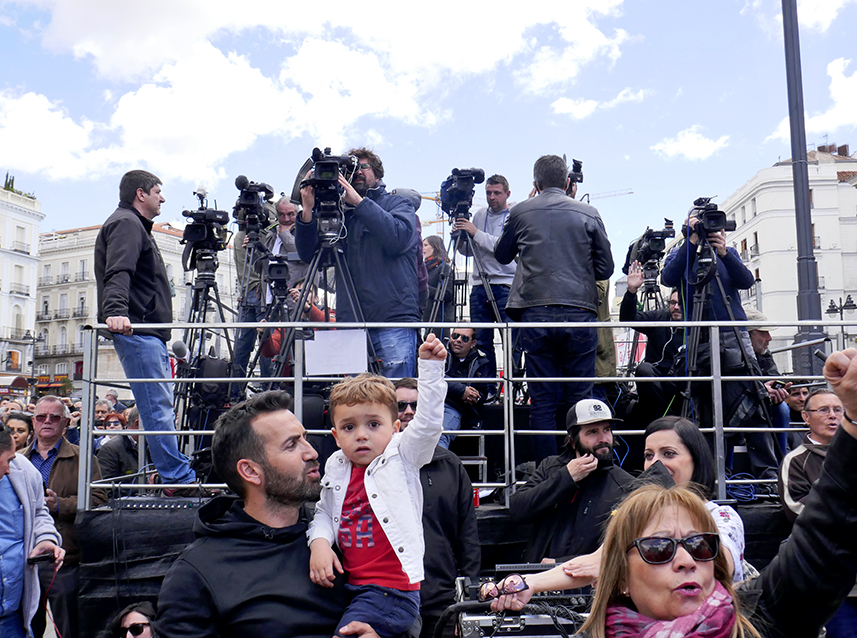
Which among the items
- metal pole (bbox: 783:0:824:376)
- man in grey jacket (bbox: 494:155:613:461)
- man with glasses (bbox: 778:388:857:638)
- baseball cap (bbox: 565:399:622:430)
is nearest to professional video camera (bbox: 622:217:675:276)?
metal pole (bbox: 783:0:824:376)

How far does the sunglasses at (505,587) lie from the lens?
2279 mm

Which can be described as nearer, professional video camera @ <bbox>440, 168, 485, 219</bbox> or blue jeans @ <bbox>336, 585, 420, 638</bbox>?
blue jeans @ <bbox>336, 585, 420, 638</bbox>

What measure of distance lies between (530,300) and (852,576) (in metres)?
3.72

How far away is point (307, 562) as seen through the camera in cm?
272

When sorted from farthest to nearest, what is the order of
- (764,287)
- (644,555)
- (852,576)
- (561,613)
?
(764,287), (561,613), (644,555), (852,576)

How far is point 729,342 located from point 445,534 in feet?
9.63

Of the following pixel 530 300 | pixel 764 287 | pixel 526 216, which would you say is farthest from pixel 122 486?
pixel 764 287

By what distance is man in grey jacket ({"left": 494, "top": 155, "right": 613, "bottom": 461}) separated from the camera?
516cm

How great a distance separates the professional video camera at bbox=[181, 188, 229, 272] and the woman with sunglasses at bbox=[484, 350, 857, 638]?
5001 millimetres

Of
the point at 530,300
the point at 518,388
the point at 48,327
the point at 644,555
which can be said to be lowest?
the point at 644,555

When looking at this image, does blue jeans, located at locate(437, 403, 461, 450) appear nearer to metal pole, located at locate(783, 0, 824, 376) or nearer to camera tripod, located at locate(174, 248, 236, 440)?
camera tripod, located at locate(174, 248, 236, 440)

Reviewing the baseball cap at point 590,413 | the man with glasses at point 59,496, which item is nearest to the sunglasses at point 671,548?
the baseball cap at point 590,413

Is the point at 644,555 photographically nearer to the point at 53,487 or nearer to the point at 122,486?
the point at 122,486

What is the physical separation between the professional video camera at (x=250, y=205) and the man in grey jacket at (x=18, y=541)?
9.90 feet
